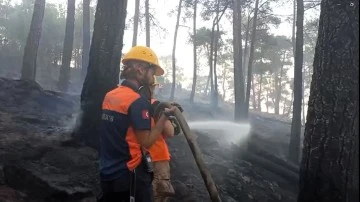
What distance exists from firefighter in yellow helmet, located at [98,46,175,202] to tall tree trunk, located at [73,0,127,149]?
381cm

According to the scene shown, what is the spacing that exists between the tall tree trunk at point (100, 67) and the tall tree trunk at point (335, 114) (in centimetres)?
414

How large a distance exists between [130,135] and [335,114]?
2.17m

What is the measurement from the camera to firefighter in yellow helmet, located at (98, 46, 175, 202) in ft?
9.82

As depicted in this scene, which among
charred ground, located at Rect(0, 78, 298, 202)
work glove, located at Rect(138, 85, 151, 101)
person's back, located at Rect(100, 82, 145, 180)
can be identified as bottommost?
charred ground, located at Rect(0, 78, 298, 202)

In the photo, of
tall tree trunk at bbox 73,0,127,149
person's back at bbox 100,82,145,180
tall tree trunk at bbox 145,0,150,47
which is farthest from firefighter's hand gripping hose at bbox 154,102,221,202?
tall tree trunk at bbox 145,0,150,47

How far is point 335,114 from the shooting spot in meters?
3.83

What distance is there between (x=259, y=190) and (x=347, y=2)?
18.7 ft

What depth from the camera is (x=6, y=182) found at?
5324 millimetres

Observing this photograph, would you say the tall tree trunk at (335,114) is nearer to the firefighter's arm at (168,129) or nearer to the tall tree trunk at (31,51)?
the firefighter's arm at (168,129)

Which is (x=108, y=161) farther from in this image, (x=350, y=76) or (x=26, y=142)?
(x=26, y=142)

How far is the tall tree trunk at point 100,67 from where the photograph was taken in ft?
22.8

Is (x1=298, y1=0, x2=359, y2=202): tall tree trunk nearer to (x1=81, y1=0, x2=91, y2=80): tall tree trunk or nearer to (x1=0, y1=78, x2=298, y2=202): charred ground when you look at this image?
(x1=0, y1=78, x2=298, y2=202): charred ground

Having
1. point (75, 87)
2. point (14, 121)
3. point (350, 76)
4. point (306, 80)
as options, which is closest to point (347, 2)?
point (350, 76)

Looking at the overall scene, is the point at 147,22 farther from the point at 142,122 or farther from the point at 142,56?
the point at 142,122
